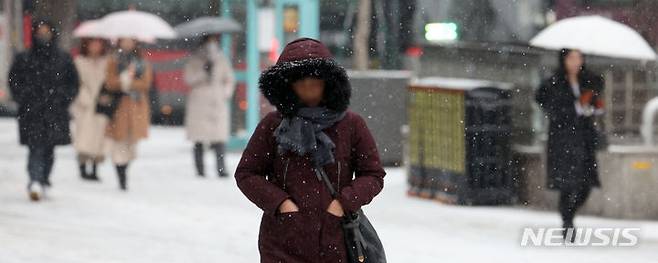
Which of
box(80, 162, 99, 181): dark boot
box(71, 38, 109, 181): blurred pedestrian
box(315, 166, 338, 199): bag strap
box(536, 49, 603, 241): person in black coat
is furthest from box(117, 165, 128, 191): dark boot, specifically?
box(315, 166, 338, 199): bag strap

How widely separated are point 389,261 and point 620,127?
493cm

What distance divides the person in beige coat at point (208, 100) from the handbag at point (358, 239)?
9568 millimetres

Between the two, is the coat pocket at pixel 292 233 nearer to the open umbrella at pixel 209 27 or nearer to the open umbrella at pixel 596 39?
the open umbrella at pixel 596 39

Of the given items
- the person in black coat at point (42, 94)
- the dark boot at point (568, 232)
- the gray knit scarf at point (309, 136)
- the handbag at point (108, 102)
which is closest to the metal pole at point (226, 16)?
the handbag at point (108, 102)

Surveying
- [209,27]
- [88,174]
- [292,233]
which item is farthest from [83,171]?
[292,233]

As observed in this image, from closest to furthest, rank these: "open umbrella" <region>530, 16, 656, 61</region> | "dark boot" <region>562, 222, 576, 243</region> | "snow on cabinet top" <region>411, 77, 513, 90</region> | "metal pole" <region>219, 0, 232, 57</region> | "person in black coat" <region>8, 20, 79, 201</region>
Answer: "dark boot" <region>562, 222, 576, 243</region> < "open umbrella" <region>530, 16, 656, 61</region> < "snow on cabinet top" <region>411, 77, 513, 90</region> < "person in black coat" <region>8, 20, 79, 201</region> < "metal pole" <region>219, 0, 232, 57</region>

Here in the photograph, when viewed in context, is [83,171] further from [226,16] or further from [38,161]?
[226,16]

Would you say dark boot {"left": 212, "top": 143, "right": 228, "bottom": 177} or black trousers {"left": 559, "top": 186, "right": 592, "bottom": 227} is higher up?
black trousers {"left": 559, "top": 186, "right": 592, "bottom": 227}

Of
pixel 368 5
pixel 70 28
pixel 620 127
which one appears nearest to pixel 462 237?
pixel 620 127

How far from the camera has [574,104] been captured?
10203 mm

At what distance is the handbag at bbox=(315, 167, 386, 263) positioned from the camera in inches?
214

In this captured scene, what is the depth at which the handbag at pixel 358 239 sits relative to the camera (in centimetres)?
544

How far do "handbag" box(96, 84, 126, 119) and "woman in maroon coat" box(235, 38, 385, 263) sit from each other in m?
8.57

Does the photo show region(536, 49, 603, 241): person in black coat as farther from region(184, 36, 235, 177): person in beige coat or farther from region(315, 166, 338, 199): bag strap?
region(184, 36, 235, 177): person in beige coat
